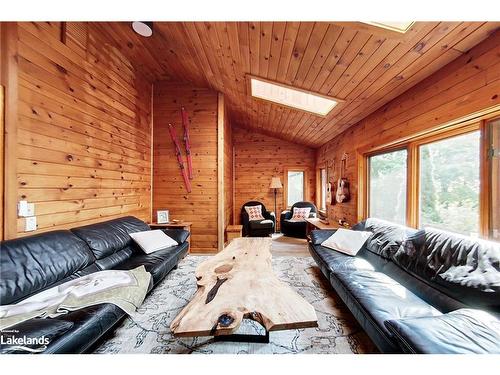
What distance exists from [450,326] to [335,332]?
0.81 metres

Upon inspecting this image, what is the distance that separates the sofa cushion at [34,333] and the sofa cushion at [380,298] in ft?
5.90

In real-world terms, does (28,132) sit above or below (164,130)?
below

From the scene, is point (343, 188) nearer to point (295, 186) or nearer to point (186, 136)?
point (295, 186)

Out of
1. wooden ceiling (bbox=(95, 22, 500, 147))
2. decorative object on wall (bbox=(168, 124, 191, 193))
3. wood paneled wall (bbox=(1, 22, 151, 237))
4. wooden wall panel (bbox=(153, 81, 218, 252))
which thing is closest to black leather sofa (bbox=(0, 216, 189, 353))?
wood paneled wall (bbox=(1, 22, 151, 237))

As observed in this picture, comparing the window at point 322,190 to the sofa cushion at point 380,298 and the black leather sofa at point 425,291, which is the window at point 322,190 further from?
the sofa cushion at point 380,298

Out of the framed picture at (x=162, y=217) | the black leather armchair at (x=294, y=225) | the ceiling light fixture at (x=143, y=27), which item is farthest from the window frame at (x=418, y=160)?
the framed picture at (x=162, y=217)

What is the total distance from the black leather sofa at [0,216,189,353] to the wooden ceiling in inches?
98.3

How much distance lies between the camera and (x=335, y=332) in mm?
1668

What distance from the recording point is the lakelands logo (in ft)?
3.34

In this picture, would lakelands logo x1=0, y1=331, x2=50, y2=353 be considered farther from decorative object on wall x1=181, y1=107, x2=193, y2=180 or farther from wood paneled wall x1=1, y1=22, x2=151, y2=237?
decorative object on wall x1=181, y1=107, x2=193, y2=180

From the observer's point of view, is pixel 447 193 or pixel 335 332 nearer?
pixel 335 332

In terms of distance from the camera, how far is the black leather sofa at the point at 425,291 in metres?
1.04

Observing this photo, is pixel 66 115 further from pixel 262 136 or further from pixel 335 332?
pixel 262 136
